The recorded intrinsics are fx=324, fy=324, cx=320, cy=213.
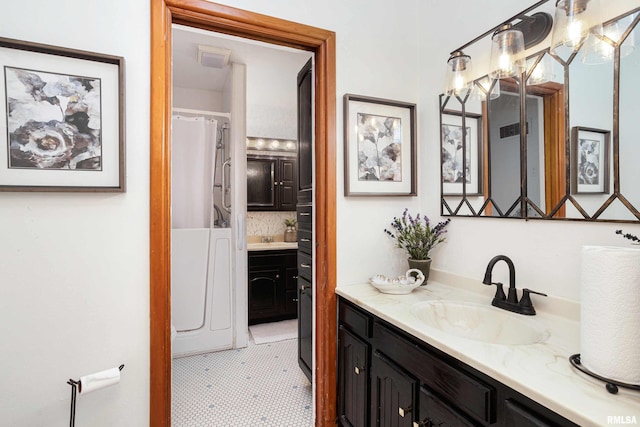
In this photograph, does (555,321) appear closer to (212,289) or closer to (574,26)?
(574,26)

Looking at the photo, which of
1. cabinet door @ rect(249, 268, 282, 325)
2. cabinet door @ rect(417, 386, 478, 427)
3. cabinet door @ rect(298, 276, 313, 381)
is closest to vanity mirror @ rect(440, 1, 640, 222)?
cabinet door @ rect(417, 386, 478, 427)

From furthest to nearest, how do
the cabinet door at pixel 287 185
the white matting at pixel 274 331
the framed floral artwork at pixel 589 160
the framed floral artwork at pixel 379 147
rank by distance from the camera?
the cabinet door at pixel 287 185, the white matting at pixel 274 331, the framed floral artwork at pixel 379 147, the framed floral artwork at pixel 589 160

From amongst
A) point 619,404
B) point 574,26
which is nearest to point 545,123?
point 574,26

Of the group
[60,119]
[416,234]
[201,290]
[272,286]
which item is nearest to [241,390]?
[201,290]

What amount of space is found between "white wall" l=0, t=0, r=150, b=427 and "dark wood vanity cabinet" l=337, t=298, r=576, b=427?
0.94 meters

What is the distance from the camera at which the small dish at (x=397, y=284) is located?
1.58 meters

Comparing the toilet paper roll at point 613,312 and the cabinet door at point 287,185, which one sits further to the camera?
the cabinet door at point 287,185

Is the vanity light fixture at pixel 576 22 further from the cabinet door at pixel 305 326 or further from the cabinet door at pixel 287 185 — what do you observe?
the cabinet door at pixel 287 185

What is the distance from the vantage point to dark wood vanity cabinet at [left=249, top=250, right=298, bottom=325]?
3.58 metres

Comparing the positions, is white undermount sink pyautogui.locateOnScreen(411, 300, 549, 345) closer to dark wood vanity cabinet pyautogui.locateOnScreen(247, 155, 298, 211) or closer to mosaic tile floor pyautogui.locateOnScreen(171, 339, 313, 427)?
mosaic tile floor pyautogui.locateOnScreen(171, 339, 313, 427)

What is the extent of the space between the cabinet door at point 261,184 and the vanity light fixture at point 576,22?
319cm

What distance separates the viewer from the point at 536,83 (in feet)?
4.41

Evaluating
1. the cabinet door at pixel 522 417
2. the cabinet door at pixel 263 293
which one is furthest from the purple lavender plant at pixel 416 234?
the cabinet door at pixel 263 293

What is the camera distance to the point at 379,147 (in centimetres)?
186
